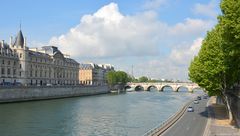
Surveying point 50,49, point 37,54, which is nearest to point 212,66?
point 37,54

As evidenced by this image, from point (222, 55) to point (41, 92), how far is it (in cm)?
7769

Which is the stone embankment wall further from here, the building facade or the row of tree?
the row of tree

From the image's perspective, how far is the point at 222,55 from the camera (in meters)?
45.4

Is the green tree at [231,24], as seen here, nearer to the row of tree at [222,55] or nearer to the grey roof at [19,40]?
the row of tree at [222,55]

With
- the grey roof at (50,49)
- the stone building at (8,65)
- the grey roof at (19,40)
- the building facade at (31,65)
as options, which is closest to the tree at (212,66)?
the building facade at (31,65)

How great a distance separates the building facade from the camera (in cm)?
12050

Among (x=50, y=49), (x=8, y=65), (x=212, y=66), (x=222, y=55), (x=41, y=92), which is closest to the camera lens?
(x=222, y=55)

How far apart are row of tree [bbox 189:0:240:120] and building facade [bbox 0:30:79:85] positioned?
71157 millimetres

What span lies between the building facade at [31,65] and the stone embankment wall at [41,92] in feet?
31.3

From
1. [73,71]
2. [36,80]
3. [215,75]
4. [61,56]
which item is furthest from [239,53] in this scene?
[73,71]

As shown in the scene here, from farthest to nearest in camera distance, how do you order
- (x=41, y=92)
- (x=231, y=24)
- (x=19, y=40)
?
(x=19, y=40)
(x=41, y=92)
(x=231, y=24)

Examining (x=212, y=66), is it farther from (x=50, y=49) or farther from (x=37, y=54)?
A: (x=50, y=49)

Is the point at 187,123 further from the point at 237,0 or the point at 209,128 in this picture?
the point at 237,0

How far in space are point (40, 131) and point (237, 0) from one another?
2925cm
